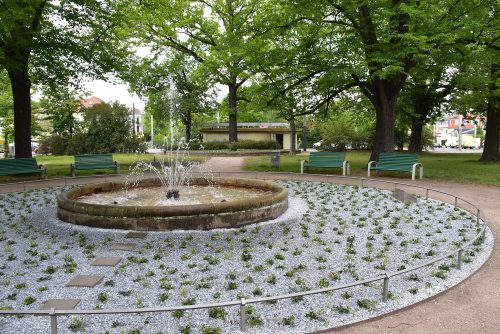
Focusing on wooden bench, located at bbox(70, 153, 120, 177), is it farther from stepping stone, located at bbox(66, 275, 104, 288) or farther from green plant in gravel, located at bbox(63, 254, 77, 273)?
stepping stone, located at bbox(66, 275, 104, 288)

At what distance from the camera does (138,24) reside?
28.4 m

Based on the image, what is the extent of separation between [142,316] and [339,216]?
5.31 meters

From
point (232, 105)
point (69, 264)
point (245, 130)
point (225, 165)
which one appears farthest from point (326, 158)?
point (245, 130)

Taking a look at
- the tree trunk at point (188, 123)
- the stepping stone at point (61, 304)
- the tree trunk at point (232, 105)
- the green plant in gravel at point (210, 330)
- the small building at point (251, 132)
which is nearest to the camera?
the green plant in gravel at point (210, 330)

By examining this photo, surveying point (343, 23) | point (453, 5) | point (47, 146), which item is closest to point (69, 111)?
point (47, 146)

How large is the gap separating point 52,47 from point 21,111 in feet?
9.83

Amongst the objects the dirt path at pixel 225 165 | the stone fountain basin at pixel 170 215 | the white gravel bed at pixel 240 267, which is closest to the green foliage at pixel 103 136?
the dirt path at pixel 225 165

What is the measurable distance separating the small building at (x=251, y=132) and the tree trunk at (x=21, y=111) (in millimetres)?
27435

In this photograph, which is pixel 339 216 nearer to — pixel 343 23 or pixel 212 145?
pixel 343 23

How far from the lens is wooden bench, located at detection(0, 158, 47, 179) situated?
44.3 ft

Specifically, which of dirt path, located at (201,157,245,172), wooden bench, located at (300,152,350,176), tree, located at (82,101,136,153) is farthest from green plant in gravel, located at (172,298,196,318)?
tree, located at (82,101,136,153)

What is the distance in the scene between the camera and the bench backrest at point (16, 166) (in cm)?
1349

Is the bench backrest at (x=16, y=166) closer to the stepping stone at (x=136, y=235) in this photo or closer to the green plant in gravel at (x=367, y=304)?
the stepping stone at (x=136, y=235)

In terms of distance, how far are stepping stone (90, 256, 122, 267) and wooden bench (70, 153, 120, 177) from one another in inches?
408
